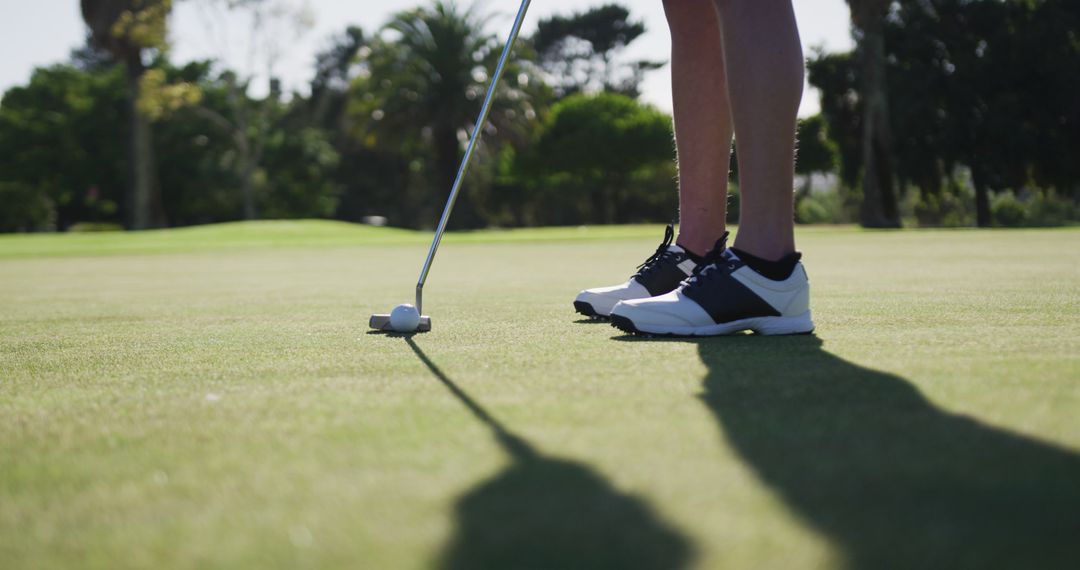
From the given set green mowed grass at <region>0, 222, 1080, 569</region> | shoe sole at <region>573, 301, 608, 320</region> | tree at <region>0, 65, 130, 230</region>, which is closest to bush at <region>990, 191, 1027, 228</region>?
tree at <region>0, 65, 130, 230</region>

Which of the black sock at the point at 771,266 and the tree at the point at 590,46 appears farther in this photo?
the tree at the point at 590,46

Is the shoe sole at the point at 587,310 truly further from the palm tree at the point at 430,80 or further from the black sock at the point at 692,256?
the palm tree at the point at 430,80

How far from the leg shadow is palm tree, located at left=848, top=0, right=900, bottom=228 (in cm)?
2030

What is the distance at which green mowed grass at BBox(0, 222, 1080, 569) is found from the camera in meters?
0.65

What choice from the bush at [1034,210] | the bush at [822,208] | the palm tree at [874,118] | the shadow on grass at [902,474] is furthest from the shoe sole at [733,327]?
the bush at [822,208]

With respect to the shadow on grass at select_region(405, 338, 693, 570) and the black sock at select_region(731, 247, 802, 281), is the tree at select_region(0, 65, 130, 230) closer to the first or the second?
the black sock at select_region(731, 247, 802, 281)

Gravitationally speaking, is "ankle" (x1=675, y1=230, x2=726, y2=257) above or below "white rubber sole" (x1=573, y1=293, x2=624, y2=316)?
above

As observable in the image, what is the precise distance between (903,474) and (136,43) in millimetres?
27866

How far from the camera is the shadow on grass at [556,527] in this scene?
620 mm

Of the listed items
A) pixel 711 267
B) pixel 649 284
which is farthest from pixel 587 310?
pixel 711 267

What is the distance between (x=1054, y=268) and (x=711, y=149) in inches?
91.2

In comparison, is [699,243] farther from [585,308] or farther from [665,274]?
[585,308]

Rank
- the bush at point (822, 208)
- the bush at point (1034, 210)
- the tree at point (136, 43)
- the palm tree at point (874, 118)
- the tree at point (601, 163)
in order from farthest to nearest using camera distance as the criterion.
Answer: the bush at point (822, 208) → the tree at point (601, 163) → the bush at point (1034, 210) → the tree at point (136, 43) → the palm tree at point (874, 118)

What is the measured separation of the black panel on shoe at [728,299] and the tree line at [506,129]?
64.1ft
